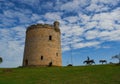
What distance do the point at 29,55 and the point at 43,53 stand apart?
11.1 feet

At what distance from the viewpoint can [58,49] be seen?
180ft

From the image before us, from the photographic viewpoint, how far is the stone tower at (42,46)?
5156cm

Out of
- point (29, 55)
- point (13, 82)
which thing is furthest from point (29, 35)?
point (13, 82)

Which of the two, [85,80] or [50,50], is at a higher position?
[50,50]

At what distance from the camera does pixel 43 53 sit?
5178 centimetres

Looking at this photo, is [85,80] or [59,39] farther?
[59,39]

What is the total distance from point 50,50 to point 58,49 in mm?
3056

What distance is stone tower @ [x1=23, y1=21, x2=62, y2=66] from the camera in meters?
51.6

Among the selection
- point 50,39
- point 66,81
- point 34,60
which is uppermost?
Answer: point 50,39

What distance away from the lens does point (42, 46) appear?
171 ft

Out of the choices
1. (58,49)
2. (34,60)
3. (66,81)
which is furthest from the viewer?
(58,49)

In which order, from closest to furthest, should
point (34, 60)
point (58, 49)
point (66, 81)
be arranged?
point (66, 81) < point (34, 60) < point (58, 49)

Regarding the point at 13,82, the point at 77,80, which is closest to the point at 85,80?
the point at 77,80

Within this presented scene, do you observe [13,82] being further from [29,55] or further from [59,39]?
[59,39]
